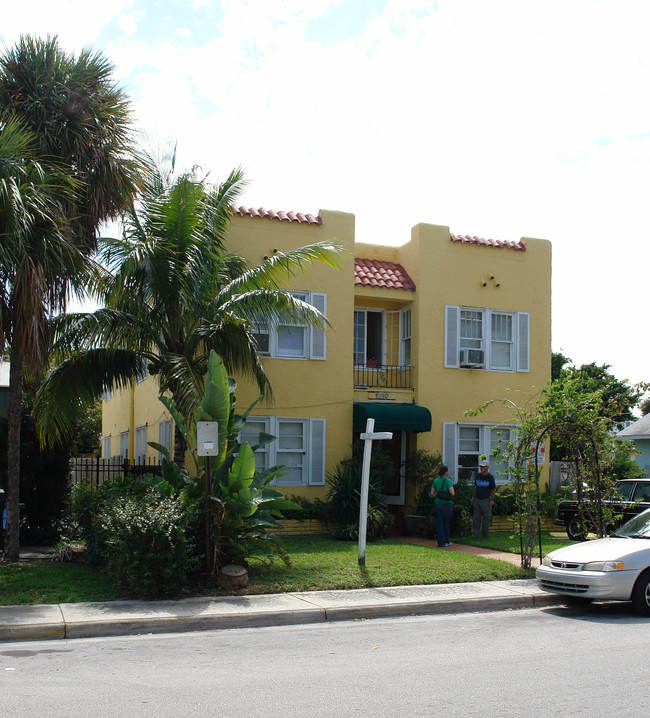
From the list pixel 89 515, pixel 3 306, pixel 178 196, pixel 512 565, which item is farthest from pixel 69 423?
pixel 512 565

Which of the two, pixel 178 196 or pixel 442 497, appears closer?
pixel 178 196

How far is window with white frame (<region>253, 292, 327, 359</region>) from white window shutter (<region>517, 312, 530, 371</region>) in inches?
207

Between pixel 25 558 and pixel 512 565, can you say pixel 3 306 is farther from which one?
pixel 512 565

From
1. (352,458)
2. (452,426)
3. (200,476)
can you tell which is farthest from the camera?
(452,426)

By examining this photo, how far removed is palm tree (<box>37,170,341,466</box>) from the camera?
44.5 ft

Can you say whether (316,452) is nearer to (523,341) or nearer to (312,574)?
(523,341)

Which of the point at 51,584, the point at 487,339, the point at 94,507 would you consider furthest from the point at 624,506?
the point at 51,584

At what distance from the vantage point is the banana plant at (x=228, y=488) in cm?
1116

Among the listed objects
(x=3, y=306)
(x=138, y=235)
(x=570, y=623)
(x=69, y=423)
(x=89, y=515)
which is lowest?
(x=570, y=623)

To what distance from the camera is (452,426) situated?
63.0 feet

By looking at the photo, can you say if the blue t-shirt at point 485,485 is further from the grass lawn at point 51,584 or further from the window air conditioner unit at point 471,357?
the grass lawn at point 51,584

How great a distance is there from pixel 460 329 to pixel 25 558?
11.3 meters

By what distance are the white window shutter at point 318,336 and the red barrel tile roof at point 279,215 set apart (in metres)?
Answer: 1.70

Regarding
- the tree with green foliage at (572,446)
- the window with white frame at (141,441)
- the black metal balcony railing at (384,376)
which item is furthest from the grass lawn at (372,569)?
the window with white frame at (141,441)
